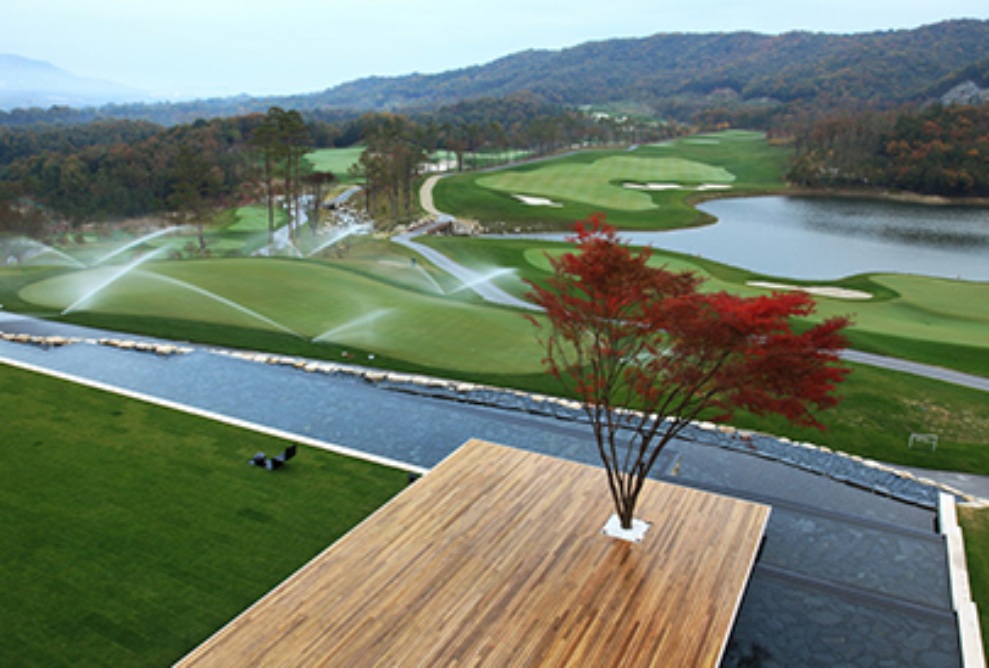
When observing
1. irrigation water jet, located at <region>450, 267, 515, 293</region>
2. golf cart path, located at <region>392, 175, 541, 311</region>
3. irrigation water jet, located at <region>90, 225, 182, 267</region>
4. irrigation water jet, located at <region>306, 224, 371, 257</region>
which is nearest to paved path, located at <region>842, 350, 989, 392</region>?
golf cart path, located at <region>392, 175, 541, 311</region>

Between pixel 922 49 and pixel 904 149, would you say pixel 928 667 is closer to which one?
pixel 904 149

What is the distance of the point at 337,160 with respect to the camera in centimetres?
11462

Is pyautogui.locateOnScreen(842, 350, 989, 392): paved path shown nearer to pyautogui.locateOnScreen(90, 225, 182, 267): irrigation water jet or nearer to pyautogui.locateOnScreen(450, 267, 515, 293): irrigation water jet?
pyautogui.locateOnScreen(450, 267, 515, 293): irrigation water jet

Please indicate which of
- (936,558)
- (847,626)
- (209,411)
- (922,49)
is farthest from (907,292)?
(922,49)

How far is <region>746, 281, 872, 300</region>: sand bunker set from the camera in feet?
121

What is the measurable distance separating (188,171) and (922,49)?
214 m

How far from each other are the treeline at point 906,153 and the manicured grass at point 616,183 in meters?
6.69

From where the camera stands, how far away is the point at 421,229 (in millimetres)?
62062

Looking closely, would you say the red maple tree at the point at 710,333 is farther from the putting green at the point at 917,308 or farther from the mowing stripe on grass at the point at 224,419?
the putting green at the point at 917,308

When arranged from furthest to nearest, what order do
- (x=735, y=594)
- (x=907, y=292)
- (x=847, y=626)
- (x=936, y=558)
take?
(x=907, y=292)
(x=936, y=558)
(x=847, y=626)
(x=735, y=594)

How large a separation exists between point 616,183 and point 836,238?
3102cm

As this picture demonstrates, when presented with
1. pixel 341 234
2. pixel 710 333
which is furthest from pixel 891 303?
pixel 341 234

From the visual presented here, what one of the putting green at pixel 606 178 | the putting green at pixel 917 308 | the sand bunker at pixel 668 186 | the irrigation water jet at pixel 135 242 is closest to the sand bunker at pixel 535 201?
the putting green at pixel 606 178

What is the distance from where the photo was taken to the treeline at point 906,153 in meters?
85.0
